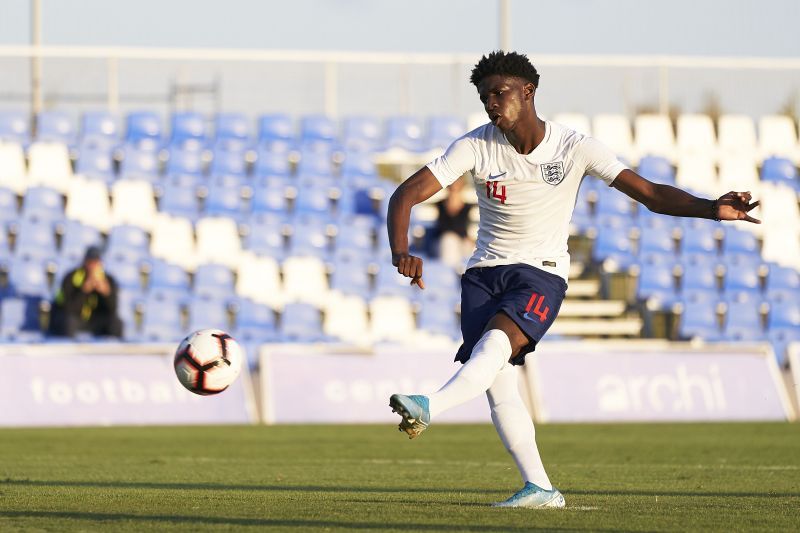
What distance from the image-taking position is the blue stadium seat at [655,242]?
73.9 feet

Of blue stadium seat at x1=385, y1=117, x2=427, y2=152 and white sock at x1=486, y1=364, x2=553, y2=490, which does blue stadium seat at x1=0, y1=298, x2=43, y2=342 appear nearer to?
blue stadium seat at x1=385, y1=117, x2=427, y2=152

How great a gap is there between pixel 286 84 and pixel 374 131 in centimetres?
164

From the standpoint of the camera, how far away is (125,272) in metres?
19.6

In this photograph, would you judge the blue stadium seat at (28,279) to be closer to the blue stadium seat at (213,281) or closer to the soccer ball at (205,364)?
the blue stadium seat at (213,281)

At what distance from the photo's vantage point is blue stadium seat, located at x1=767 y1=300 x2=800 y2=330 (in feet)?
69.3

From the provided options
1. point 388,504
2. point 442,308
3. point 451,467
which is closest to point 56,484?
point 388,504

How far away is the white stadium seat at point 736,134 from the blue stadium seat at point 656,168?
49.9 inches

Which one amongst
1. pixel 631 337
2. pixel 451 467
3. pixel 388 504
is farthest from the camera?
pixel 631 337

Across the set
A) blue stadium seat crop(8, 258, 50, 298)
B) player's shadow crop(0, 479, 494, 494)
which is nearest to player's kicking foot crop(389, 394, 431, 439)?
player's shadow crop(0, 479, 494, 494)

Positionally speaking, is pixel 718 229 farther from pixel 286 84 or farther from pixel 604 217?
pixel 286 84

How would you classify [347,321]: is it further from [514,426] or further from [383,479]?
[514,426]

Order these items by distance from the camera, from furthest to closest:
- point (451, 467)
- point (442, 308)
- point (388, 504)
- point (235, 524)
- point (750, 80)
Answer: point (750, 80) < point (442, 308) < point (451, 467) < point (388, 504) < point (235, 524)

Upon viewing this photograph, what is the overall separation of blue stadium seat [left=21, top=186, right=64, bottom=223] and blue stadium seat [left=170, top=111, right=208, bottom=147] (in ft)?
8.22

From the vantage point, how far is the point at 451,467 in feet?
35.0
